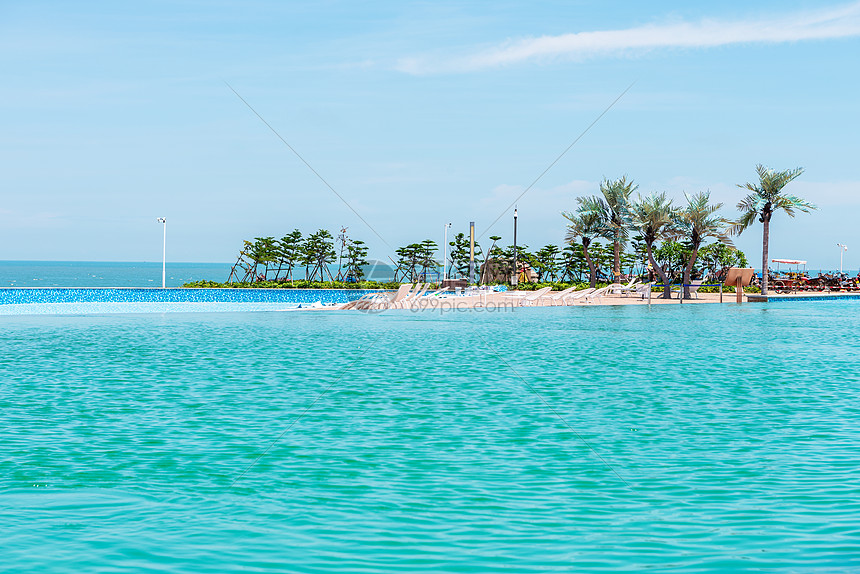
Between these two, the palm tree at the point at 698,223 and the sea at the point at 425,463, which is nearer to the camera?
the sea at the point at 425,463

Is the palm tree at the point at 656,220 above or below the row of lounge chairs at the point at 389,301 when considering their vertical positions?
above

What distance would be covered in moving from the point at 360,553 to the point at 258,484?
1528 millimetres

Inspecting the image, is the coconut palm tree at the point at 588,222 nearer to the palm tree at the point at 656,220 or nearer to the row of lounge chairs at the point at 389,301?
the palm tree at the point at 656,220

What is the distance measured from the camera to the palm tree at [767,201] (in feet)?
112

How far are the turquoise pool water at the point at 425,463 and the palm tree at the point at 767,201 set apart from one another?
79.3ft

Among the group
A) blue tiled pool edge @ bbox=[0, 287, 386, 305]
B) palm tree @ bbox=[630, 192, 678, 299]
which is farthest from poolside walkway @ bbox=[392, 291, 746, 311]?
blue tiled pool edge @ bbox=[0, 287, 386, 305]

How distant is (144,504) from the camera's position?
5.08m

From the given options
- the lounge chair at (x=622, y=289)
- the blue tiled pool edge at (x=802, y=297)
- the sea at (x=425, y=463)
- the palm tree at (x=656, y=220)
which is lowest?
the sea at (x=425, y=463)

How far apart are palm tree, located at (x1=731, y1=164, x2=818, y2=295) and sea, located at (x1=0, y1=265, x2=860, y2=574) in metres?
23.7

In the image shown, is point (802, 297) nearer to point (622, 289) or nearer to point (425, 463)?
point (622, 289)

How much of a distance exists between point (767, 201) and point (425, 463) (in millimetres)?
33068

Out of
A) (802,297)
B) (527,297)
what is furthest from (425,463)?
(802,297)

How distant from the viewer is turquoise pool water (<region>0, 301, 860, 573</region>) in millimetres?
4352

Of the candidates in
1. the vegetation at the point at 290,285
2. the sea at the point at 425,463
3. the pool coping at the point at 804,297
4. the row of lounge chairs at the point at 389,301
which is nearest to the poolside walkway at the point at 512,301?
the row of lounge chairs at the point at 389,301
